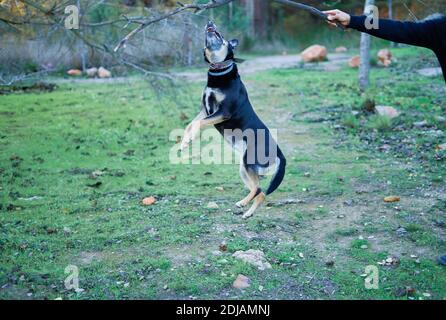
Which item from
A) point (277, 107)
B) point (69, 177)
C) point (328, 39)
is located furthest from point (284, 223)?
point (328, 39)

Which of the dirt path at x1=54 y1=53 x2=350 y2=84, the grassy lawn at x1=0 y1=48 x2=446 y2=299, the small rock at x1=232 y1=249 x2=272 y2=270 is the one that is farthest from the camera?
the dirt path at x1=54 y1=53 x2=350 y2=84

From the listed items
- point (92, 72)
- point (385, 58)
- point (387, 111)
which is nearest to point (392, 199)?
point (387, 111)

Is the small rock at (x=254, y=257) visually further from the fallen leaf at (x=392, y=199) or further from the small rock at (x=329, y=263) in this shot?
the fallen leaf at (x=392, y=199)

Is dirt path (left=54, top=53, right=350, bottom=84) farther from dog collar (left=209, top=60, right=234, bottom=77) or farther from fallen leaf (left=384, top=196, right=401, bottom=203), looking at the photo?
dog collar (left=209, top=60, right=234, bottom=77)

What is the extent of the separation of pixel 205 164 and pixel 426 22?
5.23 m

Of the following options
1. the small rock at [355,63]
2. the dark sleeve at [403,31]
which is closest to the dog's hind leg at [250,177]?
the dark sleeve at [403,31]

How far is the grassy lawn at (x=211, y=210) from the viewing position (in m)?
5.38

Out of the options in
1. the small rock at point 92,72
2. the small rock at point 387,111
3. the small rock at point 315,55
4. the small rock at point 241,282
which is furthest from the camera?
the small rock at point 315,55

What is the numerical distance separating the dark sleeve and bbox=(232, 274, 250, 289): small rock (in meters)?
2.44

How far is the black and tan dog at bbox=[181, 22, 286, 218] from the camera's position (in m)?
4.80

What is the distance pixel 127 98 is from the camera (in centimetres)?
1509

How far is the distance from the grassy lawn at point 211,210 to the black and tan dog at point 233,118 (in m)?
1.04

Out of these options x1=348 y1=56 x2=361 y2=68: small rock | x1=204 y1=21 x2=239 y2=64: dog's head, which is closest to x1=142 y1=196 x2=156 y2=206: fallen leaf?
x1=204 y1=21 x2=239 y2=64: dog's head
